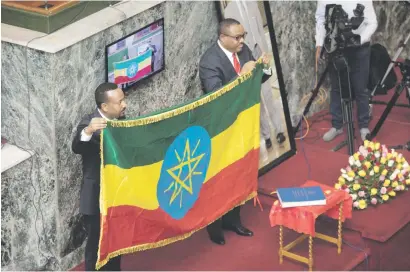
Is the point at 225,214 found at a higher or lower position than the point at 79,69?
lower

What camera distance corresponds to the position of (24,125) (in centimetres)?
759

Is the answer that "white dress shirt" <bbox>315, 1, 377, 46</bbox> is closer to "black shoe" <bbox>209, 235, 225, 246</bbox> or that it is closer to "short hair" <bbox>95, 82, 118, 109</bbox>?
"black shoe" <bbox>209, 235, 225, 246</bbox>

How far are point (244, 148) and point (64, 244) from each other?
1.42 m

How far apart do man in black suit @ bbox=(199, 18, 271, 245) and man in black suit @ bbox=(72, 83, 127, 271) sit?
2.96 ft

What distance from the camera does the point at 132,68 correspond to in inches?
312

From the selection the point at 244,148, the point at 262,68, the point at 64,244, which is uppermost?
the point at 262,68

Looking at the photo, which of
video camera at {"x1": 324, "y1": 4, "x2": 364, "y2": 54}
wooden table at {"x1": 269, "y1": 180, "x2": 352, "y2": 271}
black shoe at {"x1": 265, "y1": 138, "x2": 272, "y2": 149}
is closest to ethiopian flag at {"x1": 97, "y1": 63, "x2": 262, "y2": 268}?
wooden table at {"x1": 269, "y1": 180, "x2": 352, "y2": 271}

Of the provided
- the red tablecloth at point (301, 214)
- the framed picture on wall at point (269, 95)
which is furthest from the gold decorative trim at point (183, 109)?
the framed picture on wall at point (269, 95)

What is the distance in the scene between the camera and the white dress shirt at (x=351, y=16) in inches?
365

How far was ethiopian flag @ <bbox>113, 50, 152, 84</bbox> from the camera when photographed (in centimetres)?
780

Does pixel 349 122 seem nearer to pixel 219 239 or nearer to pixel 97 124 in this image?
pixel 219 239

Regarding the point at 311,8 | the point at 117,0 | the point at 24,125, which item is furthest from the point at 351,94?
the point at 24,125

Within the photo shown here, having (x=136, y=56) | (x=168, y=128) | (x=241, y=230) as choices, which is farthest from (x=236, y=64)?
(x=241, y=230)

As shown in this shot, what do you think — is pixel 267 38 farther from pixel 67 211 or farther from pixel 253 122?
pixel 67 211
